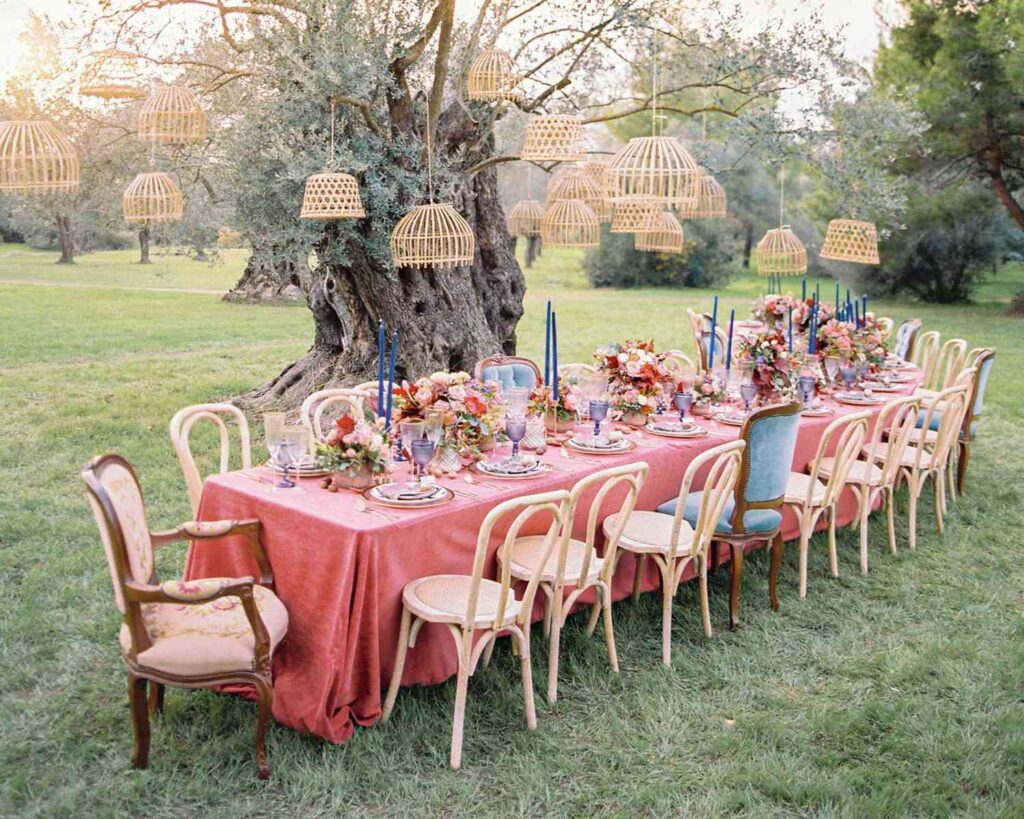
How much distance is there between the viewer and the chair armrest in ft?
11.4

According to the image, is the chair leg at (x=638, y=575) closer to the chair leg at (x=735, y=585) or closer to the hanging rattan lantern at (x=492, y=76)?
the chair leg at (x=735, y=585)

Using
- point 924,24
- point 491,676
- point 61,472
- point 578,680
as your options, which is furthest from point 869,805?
point 924,24

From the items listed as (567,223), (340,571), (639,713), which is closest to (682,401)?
(639,713)

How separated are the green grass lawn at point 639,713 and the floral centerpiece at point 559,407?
0.96 m

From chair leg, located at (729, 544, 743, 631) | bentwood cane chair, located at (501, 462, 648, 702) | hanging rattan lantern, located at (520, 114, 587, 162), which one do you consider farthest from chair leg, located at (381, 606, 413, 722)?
hanging rattan lantern, located at (520, 114, 587, 162)

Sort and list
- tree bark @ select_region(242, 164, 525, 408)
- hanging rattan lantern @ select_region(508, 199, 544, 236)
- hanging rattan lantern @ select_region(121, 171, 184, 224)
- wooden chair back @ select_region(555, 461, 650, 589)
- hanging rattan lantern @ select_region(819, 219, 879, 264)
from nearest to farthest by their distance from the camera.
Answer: wooden chair back @ select_region(555, 461, 650, 589) < hanging rattan lantern @ select_region(121, 171, 184, 224) < hanging rattan lantern @ select_region(819, 219, 879, 264) < tree bark @ select_region(242, 164, 525, 408) < hanging rattan lantern @ select_region(508, 199, 544, 236)

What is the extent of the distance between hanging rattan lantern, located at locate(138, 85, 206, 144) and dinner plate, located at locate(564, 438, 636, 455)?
3255 millimetres

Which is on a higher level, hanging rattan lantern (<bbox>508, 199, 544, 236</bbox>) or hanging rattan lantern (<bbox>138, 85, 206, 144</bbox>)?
hanging rattan lantern (<bbox>138, 85, 206, 144</bbox>)

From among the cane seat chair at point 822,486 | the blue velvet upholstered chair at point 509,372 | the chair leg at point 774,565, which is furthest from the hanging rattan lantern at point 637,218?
the chair leg at point 774,565

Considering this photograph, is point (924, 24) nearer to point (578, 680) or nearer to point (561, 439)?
point (561, 439)

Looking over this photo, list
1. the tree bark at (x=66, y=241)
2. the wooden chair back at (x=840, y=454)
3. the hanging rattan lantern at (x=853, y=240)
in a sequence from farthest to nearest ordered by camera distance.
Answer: the tree bark at (x=66, y=241)
the hanging rattan lantern at (x=853, y=240)
the wooden chair back at (x=840, y=454)

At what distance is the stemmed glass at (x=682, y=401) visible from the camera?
5297 millimetres

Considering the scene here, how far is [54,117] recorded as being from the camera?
29.2 feet

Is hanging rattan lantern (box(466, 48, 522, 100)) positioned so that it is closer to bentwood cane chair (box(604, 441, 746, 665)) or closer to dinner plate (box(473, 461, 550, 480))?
dinner plate (box(473, 461, 550, 480))
